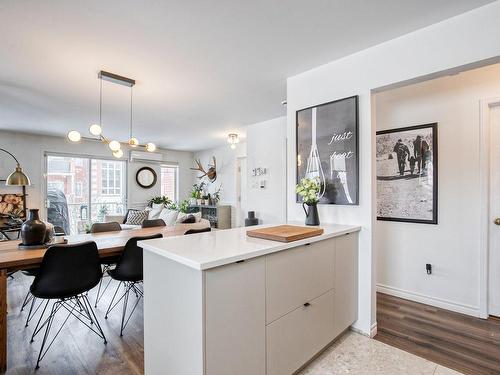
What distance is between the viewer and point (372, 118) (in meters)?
2.24

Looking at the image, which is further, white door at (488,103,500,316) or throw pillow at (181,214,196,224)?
throw pillow at (181,214,196,224)

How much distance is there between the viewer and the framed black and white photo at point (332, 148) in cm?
228

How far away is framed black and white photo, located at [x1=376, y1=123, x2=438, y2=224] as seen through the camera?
8.96 feet

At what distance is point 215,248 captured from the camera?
1.45 metres

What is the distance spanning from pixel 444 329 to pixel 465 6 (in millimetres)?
2498

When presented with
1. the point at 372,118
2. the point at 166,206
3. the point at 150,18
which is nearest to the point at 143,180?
the point at 166,206

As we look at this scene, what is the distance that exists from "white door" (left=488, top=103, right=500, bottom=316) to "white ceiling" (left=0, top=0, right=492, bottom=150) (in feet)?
4.24

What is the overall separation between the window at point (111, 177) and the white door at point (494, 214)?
7151 millimetres

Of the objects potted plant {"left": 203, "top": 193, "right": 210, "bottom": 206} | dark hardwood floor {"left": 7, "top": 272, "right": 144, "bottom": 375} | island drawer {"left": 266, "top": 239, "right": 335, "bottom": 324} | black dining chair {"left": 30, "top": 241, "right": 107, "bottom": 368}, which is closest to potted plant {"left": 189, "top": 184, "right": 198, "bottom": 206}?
potted plant {"left": 203, "top": 193, "right": 210, "bottom": 206}

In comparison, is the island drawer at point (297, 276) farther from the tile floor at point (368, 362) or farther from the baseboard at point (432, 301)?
the baseboard at point (432, 301)

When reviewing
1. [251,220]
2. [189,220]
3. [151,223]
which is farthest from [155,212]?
[251,220]

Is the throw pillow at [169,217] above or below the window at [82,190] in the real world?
below

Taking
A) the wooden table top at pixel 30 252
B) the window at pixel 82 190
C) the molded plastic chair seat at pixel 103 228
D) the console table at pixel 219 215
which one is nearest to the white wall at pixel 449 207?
the wooden table top at pixel 30 252

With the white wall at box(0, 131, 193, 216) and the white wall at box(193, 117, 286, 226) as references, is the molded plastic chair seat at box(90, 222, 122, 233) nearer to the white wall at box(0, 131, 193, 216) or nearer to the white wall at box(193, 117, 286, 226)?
the white wall at box(193, 117, 286, 226)
